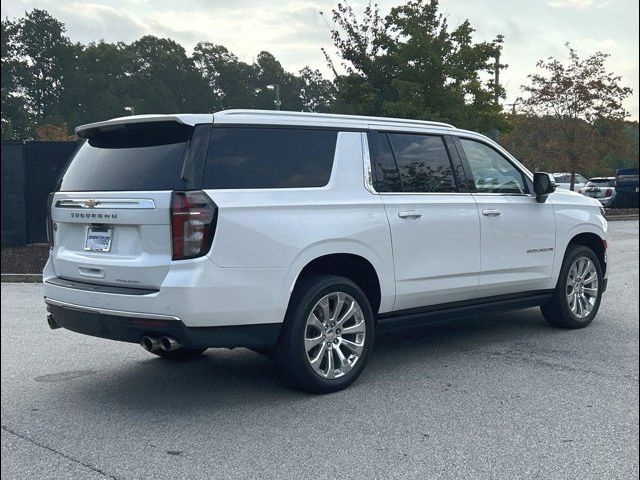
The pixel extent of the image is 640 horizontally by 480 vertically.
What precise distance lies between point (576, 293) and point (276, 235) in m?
3.81

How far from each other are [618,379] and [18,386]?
4.48 meters

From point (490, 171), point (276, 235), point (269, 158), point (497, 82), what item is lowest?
point (276, 235)

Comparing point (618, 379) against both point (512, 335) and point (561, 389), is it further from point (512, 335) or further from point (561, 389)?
point (512, 335)

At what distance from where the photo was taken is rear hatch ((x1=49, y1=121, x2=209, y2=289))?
423 cm

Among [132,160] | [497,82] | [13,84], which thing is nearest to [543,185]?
[497,82]

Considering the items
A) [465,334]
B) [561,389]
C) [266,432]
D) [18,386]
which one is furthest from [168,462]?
[465,334]

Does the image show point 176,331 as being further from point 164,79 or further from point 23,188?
point 23,188

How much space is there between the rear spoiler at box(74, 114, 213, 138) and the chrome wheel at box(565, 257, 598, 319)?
4194 mm

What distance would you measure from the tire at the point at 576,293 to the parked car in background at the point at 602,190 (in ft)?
1.73

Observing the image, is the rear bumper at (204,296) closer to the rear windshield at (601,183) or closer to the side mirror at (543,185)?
the side mirror at (543,185)

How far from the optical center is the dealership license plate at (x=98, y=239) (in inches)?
176

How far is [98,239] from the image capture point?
4.55 metres

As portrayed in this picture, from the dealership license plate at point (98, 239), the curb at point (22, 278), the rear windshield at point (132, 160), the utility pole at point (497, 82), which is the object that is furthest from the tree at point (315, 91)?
the curb at point (22, 278)

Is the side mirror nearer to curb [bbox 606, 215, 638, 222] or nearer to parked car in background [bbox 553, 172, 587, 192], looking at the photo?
parked car in background [bbox 553, 172, 587, 192]
